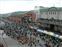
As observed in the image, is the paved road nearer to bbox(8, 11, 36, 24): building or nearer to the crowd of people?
the crowd of people

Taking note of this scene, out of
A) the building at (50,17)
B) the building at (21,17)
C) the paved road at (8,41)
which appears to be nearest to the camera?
the building at (50,17)

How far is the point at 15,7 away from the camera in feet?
5.74

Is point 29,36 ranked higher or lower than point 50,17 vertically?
lower

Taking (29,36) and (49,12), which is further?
(29,36)

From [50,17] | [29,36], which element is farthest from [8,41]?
[50,17]

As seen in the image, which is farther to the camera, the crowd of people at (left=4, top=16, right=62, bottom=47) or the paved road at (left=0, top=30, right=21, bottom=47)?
the paved road at (left=0, top=30, right=21, bottom=47)

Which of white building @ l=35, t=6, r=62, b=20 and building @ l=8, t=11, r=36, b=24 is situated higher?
white building @ l=35, t=6, r=62, b=20

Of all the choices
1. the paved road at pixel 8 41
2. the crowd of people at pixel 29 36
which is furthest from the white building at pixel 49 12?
the paved road at pixel 8 41

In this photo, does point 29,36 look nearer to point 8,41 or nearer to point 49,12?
point 8,41

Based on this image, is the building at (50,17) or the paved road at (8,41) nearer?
the building at (50,17)

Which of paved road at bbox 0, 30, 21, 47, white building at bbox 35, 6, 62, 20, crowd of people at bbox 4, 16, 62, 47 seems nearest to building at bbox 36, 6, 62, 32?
white building at bbox 35, 6, 62, 20

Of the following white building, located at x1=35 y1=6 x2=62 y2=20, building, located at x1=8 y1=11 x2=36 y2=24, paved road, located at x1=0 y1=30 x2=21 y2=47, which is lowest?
paved road, located at x1=0 y1=30 x2=21 y2=47

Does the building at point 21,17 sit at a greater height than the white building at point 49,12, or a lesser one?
lesser

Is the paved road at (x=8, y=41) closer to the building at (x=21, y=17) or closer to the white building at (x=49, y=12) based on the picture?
the building at (x=21, y=17)
